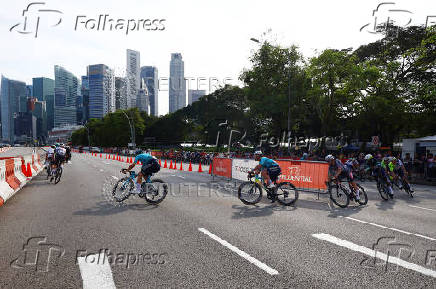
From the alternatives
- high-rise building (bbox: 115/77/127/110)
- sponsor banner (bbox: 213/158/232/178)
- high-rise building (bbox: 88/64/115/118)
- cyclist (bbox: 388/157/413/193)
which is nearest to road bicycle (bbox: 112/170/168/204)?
sponsor banner (bbox: 213/158/232/178)

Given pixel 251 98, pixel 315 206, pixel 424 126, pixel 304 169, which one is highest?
pixel 251 98

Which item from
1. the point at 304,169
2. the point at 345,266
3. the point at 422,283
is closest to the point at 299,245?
the point at 345,266

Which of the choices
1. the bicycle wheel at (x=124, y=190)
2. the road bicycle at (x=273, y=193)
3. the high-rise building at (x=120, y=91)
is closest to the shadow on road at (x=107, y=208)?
the bicycle wheel at (x=124, y=190)

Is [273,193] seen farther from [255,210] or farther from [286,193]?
[255,210]

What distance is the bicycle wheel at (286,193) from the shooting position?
906 cm

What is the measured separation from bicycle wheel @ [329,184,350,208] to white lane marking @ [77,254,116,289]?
23.3 ft

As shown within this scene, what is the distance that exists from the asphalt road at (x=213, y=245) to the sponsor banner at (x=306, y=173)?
206cm

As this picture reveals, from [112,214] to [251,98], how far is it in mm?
30711

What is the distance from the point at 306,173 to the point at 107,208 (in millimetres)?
7259

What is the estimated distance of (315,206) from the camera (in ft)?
29.5

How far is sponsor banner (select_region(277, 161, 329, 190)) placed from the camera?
10781 millimetres

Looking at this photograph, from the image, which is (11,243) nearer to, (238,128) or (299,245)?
(299,245)

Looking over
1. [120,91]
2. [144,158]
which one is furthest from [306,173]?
[120,91]

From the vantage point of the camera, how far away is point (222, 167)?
15.7m
